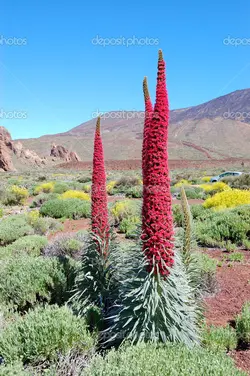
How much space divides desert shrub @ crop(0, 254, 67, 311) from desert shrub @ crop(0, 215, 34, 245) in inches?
170

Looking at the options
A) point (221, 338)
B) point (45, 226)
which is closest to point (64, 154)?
point (45, 226)

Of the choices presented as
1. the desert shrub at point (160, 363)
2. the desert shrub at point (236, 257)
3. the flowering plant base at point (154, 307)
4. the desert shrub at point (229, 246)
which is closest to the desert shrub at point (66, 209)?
the desert shrub at point (229, 246)

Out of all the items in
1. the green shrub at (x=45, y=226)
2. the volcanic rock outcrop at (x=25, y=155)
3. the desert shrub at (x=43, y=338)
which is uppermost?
the volcanic rock outcrop at (x=25, y=155)

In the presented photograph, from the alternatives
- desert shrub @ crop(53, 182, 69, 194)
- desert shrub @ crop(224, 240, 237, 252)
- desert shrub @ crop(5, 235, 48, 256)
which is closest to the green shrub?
desert shrub @ crop(5, 235, 48, 256)

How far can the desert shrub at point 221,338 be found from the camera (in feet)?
12.0

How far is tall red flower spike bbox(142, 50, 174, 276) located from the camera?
2635mm

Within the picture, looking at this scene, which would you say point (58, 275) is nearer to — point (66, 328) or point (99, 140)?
point (66, 328)

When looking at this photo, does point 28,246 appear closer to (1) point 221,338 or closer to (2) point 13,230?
(2) point 13,230

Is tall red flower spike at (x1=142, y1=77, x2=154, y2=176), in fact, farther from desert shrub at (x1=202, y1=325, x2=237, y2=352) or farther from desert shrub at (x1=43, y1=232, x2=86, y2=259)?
desert shrub at (x1=43, y1=232, x2=86, y2=259)

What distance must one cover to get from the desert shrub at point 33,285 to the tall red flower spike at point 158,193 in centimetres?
222

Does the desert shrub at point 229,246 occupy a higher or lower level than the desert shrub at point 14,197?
lower

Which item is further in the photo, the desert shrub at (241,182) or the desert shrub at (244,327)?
the desert shrub at (241,182)

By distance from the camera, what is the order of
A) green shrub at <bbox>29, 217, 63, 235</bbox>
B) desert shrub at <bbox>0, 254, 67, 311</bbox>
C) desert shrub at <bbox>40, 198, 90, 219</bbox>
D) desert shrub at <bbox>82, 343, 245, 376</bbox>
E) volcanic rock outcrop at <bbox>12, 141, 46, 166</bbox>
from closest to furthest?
desert shrub at <bbox>82, 343, 245, 376</bbox> < desert shrub at <bbox>0, 254, 67, 311</bbox> < green shrub at <bbox>29, 217, 63, 235</bbox> < desert shrub at <bbox>40, 198, 90, 219</bbox> < volcanic rock outcrop at <bbox>12, 141, 46, 166</bbox>

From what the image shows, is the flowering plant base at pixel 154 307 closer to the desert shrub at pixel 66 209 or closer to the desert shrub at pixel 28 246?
the desert shrub at pixel 28 246
